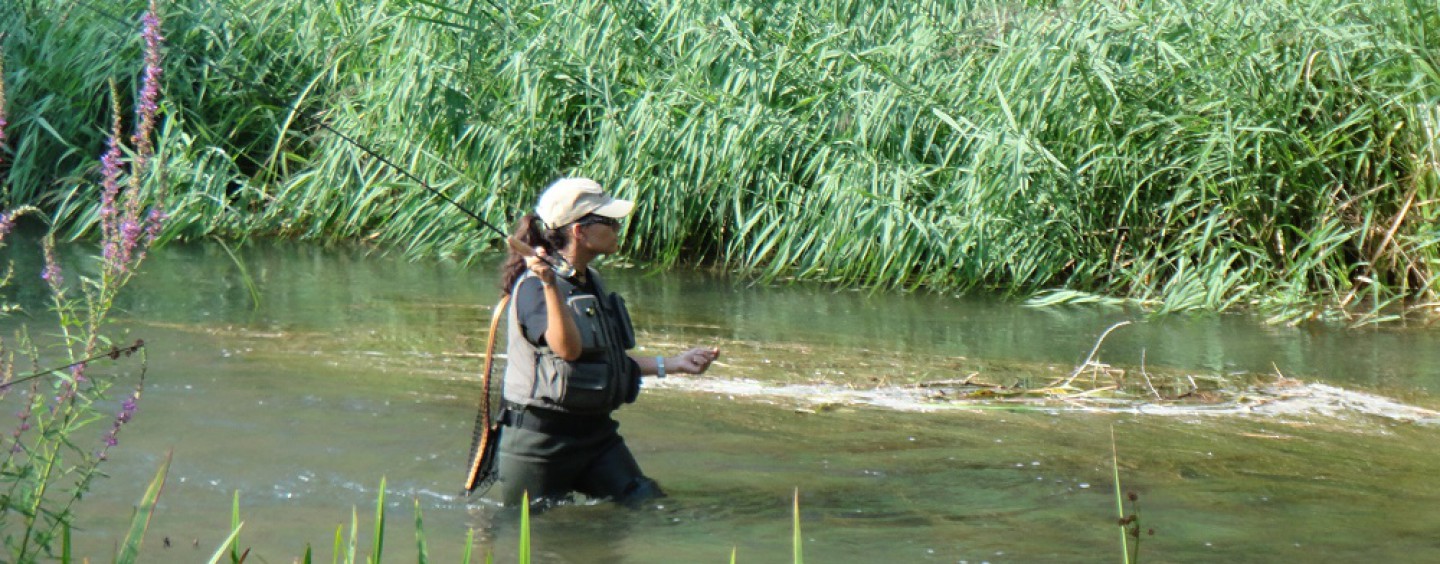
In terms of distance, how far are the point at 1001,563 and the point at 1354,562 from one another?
953mm

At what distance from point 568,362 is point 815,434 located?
1727 mm

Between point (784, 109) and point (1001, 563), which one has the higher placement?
point (784, 109)

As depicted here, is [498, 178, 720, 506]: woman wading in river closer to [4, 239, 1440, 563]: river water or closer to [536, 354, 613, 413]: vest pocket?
[536, 354, 613, 413]: vest pocket

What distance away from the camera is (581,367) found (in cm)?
468

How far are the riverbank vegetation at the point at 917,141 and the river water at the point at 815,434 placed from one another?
0.48 m

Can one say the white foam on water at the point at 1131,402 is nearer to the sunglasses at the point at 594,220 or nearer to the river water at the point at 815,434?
the river water at the point at 815,434

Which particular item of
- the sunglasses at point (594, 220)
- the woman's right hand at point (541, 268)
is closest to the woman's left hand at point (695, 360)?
the sunglasses at point (594, 220)

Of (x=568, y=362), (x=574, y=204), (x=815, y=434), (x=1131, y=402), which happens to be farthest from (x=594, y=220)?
(x=1131, y=402)

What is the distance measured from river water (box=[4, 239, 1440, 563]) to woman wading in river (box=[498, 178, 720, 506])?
0.18 metres

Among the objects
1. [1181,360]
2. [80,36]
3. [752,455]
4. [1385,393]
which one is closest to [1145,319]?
[1181,360]

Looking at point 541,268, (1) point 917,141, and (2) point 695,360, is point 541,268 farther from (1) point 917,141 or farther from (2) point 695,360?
(1) point 917,141

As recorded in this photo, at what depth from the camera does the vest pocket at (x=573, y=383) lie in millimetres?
4676

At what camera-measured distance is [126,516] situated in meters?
5.01

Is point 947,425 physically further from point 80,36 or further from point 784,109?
point 80,36
